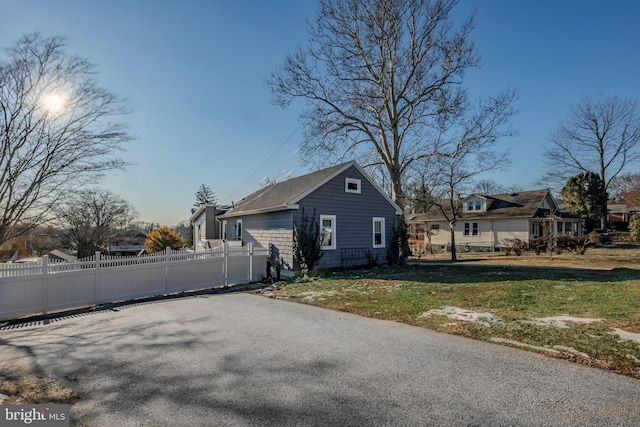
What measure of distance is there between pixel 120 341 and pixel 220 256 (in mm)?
6804

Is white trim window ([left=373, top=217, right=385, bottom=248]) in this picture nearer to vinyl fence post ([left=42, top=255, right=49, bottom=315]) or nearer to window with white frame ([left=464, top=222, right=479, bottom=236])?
vinyl fence post ([left=42, top=255, right=49, bottom=315])

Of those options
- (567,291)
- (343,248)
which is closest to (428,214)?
(343,248)

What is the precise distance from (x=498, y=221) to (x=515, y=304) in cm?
2548

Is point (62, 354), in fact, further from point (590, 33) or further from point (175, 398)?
point (590, 33)

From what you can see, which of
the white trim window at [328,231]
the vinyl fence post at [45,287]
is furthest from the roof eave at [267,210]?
the vinyl fence post at [45,287]

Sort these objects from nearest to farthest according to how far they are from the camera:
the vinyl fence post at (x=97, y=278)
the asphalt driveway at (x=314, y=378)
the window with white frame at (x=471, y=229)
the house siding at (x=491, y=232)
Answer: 1. the asphalt driveway at (x=314, y=378)
2. the vinyl fence post at (x=97, y=278)
3. the house siding at (x=491, y=232)
4. the window with white frame at (x=471, y=229)

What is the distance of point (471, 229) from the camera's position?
1271 inches

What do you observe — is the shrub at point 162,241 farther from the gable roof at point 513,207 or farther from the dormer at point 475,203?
the dormer at point 475,203

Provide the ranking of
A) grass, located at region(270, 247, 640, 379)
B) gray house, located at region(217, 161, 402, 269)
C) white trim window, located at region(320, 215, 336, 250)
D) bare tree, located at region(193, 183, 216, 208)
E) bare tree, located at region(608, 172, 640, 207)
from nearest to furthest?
grass, located at region(270, 247, 640, 379), gray house, located at region(217, 161, 402, 269), white trim window, located at region(320, 215, 336, 250), bare tree, located at region(608, 172, 640, 207), bare tree, located at region(193, 183, 216, 208)

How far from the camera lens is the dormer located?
32219 millimetres

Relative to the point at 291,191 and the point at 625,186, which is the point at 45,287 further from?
the point at 625,186

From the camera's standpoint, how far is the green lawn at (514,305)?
4.88 metres

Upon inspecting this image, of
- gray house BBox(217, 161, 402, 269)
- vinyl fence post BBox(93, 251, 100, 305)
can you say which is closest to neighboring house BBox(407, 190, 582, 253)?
gray house BBox(217, 161, 402, 269)

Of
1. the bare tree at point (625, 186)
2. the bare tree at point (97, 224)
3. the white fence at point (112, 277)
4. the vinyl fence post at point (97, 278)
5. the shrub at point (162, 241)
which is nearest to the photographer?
the white fence at point (112, 277)
